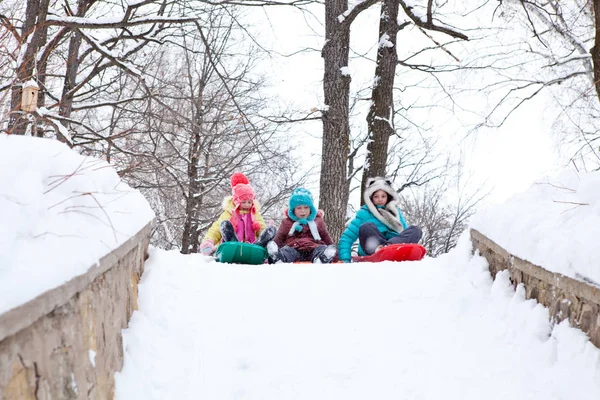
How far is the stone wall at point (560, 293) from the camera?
109 inches

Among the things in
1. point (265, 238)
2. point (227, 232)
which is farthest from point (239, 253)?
point (227, 232)

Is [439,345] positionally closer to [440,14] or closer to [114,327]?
[114,327]

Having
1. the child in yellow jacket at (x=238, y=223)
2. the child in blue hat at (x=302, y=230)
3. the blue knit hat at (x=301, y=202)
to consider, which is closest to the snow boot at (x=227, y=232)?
the child in yellow jacket at (x=238, y=223)

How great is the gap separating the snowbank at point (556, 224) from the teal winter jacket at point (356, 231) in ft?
8.29

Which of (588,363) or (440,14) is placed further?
(440,14)

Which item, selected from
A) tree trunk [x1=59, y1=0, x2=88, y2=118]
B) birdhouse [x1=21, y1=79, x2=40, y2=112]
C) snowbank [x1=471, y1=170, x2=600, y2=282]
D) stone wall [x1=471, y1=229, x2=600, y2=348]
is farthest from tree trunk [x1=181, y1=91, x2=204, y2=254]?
stone wall [x1=471, y1=229, x2=600, y2=348]

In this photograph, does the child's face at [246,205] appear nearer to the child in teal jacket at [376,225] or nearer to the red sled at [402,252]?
the child in teal jacket at [376,225]

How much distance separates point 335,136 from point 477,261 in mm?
5157

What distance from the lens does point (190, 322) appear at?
12.9 ft

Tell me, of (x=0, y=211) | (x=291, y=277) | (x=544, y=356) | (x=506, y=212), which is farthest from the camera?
(x=291, y=277)

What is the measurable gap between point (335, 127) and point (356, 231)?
2.87 metres

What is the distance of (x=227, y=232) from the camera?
724cm

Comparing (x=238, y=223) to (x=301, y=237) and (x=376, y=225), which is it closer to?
(x=301, y=237)

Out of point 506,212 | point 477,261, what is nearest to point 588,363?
point 506,212
